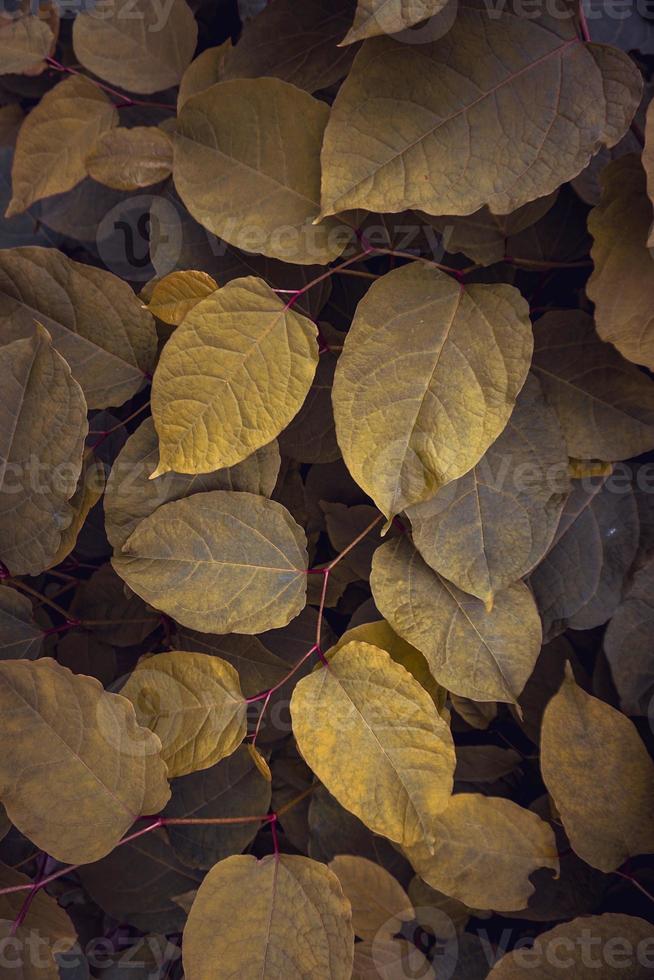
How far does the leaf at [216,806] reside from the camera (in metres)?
0.86

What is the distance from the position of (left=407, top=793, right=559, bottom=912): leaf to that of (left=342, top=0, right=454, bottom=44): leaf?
687mm

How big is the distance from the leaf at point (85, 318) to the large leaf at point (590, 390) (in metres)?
0.42

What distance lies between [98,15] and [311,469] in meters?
0.58

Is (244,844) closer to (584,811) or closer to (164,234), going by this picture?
(584,811)

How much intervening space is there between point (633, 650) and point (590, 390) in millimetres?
277

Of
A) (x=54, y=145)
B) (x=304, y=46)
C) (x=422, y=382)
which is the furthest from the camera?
(x=54, y=145)

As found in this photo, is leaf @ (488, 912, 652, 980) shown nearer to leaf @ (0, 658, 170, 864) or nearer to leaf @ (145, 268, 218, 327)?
leaf @ (0, 658, 170, 864)

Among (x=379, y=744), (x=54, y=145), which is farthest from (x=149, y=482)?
(x=54, y=145)

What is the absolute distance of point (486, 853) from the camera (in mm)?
753

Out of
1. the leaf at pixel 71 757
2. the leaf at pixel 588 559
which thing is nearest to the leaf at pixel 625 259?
the leaf at pixel 588 559

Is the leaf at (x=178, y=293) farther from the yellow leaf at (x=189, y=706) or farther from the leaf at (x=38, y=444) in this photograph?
the yellow leaf at (x=189, y=706)

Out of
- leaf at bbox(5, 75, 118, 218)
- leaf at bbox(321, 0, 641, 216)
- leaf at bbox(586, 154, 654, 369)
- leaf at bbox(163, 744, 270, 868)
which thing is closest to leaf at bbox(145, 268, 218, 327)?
leaf at bbox(321, 0, 641, 216)

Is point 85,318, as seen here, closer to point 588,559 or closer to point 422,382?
point 422,382

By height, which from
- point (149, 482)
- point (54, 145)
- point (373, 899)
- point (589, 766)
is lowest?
point (373, 899)
